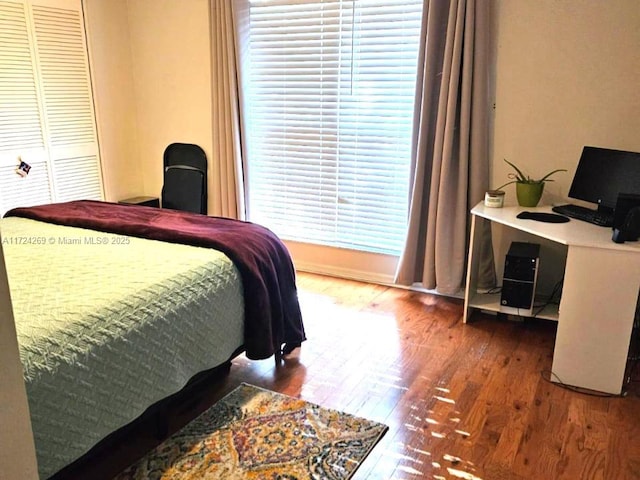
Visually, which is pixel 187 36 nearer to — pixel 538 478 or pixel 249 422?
pixel 249 422

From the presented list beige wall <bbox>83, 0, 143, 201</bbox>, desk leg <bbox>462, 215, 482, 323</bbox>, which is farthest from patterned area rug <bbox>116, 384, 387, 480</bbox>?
beige wall <bbox>83, 0, 143, 201</bbox>

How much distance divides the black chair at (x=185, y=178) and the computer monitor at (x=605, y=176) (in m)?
2.73

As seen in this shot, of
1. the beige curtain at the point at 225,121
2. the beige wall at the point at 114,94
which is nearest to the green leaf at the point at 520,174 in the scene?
the beige curtain at the point at 225,121

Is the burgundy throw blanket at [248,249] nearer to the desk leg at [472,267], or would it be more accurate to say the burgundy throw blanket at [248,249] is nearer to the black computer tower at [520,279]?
the desk leg at [472,267]

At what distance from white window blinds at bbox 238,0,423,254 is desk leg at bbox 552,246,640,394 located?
146 cm

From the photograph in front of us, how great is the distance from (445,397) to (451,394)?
44mm

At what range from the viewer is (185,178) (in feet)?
14.5

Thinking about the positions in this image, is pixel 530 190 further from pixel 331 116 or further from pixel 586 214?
pixel 331 116

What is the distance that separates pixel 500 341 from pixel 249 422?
1.59m

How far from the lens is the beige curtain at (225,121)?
13.1ft

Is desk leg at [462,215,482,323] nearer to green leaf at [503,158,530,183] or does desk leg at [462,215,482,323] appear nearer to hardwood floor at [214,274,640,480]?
hardwood floor at [214,274,640,480]

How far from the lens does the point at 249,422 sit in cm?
233

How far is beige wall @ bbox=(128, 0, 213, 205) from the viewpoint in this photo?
14.0 feet

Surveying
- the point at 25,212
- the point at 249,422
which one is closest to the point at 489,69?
the point at 249,422
